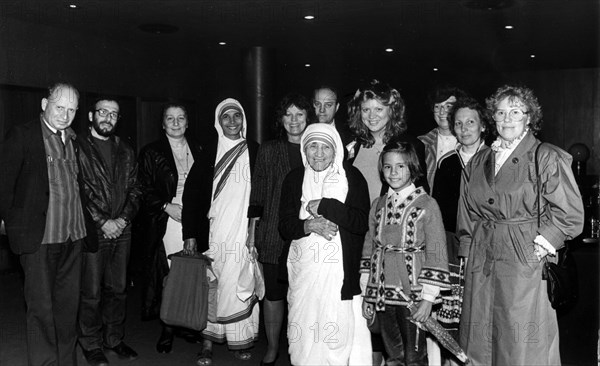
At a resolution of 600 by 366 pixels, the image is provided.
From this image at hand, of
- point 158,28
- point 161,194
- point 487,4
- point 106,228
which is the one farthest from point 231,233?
point 158,28

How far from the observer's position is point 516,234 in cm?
295

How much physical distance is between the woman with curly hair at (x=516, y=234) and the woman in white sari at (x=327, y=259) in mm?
607

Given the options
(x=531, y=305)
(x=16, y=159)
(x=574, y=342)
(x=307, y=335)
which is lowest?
(x=574, y=342)

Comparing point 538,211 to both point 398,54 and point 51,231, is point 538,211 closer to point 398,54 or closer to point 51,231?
point 51,231

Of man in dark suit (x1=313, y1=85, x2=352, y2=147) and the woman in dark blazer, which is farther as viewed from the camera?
the woman in dark blazer

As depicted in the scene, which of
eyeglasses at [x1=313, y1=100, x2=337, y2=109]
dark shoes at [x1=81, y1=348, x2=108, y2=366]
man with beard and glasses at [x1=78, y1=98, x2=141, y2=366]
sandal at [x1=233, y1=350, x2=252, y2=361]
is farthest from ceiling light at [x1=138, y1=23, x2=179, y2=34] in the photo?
sandal at [x1=233, y1=350, x2=252, y2=361]

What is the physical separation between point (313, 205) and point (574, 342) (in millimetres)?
2649

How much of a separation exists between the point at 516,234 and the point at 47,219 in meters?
2.56

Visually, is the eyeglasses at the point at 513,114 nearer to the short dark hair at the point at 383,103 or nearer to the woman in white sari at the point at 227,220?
the short dark hair at the point at 383,103

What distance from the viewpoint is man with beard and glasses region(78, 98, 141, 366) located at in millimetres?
3975

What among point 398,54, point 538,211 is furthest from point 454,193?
point 398,54

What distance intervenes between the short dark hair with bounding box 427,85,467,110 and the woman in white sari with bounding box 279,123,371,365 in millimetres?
933

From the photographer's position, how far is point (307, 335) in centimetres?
332

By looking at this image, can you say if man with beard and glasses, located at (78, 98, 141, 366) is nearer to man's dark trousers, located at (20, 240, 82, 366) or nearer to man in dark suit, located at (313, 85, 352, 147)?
man's dark trousers, located at (20, 240, 82, 366)
